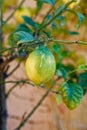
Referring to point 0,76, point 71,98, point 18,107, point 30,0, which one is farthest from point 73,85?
point 30,0

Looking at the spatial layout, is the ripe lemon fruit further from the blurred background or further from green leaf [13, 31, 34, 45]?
the blurred background

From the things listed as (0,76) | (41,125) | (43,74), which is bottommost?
(41,125)

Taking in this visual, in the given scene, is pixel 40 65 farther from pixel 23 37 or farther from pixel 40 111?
pixel 40 111

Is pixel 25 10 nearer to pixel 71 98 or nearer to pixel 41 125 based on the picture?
pixel 41 125

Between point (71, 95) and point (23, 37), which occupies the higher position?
point (23, 37)

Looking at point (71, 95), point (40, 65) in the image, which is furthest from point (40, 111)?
point (40, 65)

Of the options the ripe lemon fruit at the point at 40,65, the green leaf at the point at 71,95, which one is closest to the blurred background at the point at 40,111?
the green leaf at the point at 71,95
